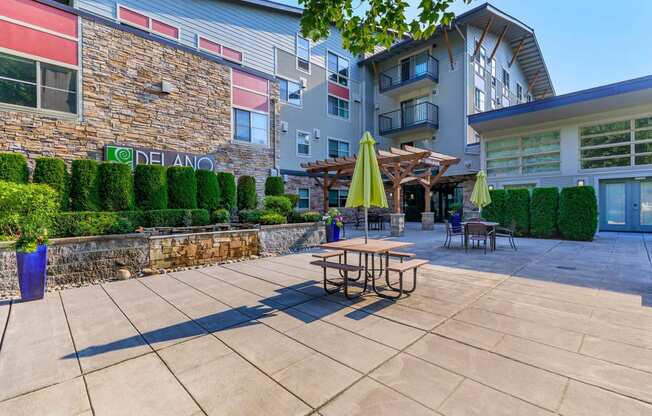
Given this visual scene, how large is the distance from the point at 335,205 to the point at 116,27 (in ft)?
42.1

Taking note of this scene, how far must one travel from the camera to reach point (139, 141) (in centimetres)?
999

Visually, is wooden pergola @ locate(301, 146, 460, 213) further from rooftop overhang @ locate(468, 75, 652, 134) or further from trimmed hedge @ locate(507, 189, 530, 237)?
trimmed hedge @ locate(507, 189, 530, 237)

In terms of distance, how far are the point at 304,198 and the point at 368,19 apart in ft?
43.1

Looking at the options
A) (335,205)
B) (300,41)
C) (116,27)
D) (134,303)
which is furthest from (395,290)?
(300,41)

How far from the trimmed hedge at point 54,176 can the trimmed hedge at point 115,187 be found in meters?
0.67

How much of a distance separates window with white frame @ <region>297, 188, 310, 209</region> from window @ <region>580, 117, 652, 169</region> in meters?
12.5

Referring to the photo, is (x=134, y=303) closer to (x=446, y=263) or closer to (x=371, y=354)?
(x=371, y=354)

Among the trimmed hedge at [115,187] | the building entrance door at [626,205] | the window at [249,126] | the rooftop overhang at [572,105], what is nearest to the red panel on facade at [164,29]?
the window at [249,126]

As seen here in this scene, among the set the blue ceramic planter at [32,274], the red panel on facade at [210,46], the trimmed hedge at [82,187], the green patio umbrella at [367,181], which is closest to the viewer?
the blue ceramic planter at [32,274]

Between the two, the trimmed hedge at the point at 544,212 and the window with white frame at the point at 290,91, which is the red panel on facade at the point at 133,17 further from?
the trimmed hedge at the point at 544,212

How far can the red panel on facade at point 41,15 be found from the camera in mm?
7926

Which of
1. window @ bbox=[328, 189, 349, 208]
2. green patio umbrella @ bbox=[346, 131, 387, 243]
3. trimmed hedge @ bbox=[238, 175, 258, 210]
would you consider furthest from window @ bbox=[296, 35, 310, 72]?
green patio umbrella @ bbox=[346, 131, 387, 243]

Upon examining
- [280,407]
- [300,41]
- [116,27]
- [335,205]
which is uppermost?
[300,41]

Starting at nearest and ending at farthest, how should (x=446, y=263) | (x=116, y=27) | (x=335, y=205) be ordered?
(x=446, y=263)
(x=116, y=27)
(x=335, y=205)
